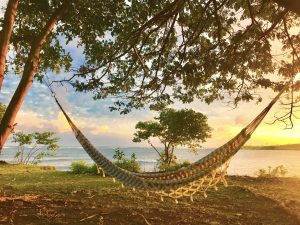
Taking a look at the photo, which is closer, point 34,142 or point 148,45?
point 148,45

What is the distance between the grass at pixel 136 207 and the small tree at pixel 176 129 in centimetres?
665

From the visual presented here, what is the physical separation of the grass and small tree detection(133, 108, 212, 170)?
21.8 feet

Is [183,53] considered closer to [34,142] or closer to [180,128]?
[180,128]

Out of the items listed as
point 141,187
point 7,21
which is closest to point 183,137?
point 7,21

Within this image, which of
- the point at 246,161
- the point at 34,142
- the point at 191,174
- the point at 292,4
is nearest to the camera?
the point at 292,4

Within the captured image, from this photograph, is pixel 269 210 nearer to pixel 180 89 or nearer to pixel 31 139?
pixel 180 89

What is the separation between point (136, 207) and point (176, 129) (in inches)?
367

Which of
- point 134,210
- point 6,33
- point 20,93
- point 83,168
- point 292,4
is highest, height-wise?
point 6,33

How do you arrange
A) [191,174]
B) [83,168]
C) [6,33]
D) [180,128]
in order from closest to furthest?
1. [191,174]
2. [6,33]
3. [83,168]
4. [180,128]

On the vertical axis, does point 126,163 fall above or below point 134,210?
above

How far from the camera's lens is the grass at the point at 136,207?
229 inches

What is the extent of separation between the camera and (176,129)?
15.8 metres

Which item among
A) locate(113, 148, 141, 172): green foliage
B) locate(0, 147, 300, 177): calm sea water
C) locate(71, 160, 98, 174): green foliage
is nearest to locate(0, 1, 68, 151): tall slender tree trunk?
locate(71, 160, 98, 174): green foliage

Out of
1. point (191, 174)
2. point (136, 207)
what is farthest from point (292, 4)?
point (136, 207)
